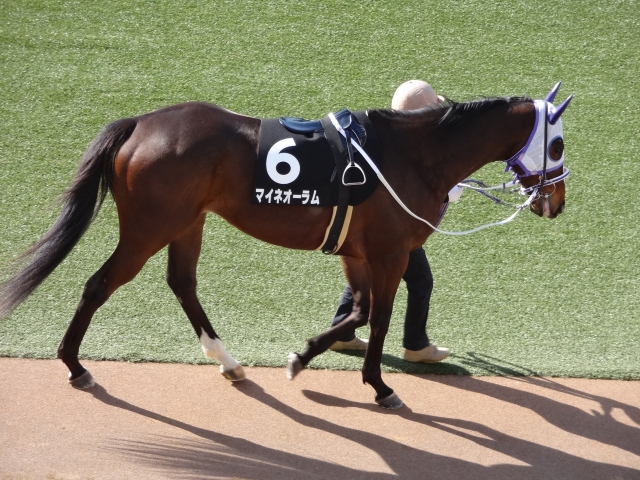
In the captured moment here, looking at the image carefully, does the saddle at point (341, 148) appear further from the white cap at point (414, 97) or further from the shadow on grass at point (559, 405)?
the shadow on grass at point (559, 405)

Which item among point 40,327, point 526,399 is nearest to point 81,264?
point 40,327

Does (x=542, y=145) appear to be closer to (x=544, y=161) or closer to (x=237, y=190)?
(x=544, y=161)

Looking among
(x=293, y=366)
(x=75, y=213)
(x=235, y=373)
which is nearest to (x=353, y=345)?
(x=293, y=366)

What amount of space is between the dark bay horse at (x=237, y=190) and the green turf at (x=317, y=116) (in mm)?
354

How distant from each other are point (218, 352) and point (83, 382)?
73cm

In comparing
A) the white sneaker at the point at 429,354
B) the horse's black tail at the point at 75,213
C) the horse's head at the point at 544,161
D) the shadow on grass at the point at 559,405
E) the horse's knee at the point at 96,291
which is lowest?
the shadow on grass at the point at 559,405

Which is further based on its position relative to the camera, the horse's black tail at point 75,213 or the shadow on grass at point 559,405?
the shadow on grass at point 559,405

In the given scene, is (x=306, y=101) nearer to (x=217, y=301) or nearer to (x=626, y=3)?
(x=217, y=301)

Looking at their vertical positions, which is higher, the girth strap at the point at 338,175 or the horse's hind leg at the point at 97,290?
the girth strap at the point at 338,175

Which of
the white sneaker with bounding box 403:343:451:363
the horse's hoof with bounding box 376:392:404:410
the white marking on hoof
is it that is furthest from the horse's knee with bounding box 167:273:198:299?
the white sneaker with bounding box 403:343:451:363

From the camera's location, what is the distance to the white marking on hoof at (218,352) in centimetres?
426

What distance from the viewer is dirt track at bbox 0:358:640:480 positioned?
3.62 metres

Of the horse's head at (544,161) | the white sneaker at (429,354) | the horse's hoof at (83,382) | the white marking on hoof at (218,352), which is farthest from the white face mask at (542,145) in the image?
the horse's hoof at (83,382)

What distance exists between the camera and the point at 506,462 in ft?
12.3
